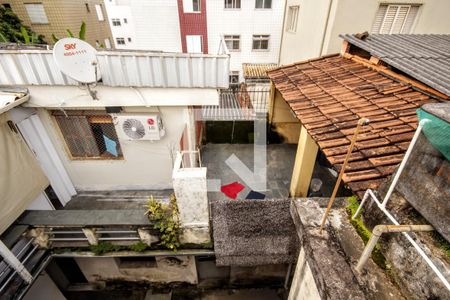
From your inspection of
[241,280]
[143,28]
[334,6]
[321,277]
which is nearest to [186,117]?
[321,277]

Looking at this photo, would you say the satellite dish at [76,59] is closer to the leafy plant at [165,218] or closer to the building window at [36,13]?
the leafy plant at [165,218]

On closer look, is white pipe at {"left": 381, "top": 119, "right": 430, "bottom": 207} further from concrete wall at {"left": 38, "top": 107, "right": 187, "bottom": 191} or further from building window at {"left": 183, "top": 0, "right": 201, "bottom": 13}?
building window at {"left": 183, "top": 0, "right": 201, "bottom": 13}

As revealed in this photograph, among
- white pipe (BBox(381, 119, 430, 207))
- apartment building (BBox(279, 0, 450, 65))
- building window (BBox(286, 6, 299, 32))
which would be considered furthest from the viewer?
building window (BBox(286, 6, 299, 32))

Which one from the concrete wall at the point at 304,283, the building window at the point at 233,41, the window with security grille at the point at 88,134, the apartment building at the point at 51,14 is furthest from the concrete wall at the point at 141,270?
the apartment building at the point at 51,14

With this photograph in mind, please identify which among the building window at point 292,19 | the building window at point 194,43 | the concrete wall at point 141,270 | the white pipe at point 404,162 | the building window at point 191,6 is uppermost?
the building window at point 191,6

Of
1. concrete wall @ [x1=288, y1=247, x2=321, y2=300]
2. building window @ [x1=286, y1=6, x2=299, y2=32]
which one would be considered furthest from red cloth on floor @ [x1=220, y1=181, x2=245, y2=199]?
building window @ [x1=286, y1=6, x2=299, y2=32]

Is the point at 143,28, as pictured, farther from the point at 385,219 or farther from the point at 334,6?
the point at 385,219
